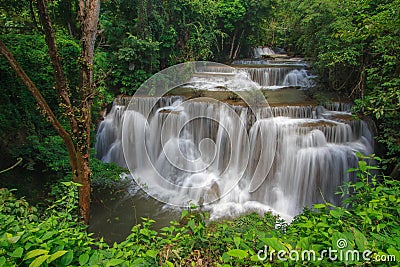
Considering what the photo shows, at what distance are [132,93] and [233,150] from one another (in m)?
4.50

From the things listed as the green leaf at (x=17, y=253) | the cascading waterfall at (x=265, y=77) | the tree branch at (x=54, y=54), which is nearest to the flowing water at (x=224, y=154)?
the cascading waterfall at (x=265, y=77)

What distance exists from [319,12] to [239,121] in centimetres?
491

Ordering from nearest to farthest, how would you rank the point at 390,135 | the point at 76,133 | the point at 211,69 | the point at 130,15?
1. the point at 76,133
2. the point at 390,135
3. the point at 130,15
4. the point at 211,69

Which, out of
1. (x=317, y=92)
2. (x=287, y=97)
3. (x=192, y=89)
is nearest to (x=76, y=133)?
(x=192, y=89)

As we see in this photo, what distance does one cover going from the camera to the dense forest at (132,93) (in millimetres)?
1661

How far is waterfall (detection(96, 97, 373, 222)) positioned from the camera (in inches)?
239

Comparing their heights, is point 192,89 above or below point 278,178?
above

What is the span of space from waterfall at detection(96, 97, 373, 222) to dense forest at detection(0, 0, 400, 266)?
63cm

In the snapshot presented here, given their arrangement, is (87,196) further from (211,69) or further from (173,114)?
(211,69)

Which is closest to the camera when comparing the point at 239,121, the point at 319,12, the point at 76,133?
the point at 76,133

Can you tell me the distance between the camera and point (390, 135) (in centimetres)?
571

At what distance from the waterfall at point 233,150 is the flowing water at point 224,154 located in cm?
3

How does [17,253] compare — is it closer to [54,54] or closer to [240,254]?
[240,254]

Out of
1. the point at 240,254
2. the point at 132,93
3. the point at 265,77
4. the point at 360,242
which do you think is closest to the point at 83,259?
the point at 240,254
